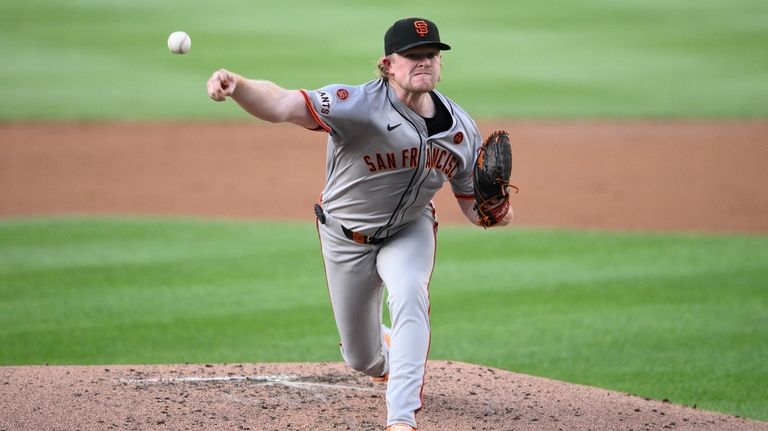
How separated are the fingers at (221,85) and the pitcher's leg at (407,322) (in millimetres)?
1259

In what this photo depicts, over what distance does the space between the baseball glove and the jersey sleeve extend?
63 cm

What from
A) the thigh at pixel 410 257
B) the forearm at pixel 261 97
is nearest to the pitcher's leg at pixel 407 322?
the thigh at pixel 410 257

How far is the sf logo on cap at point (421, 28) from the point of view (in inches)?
206

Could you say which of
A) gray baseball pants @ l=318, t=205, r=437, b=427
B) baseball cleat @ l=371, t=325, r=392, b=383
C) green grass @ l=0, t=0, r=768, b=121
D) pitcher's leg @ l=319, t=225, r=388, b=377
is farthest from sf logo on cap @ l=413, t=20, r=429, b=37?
green grass @ l=0, t=0, r=768, b=121

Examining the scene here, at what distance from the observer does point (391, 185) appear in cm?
542

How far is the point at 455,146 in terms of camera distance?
5516 mm

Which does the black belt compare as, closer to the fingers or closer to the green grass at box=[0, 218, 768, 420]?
the fingers

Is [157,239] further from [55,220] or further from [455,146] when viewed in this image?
[455,146]

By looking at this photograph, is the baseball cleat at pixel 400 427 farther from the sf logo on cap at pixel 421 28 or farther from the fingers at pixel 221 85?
the sf logo on cap at pixel 421 28

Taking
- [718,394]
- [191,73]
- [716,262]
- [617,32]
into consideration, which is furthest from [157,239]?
[617,32]

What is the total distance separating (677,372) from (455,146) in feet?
8.51

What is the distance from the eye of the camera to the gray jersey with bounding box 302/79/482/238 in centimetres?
521

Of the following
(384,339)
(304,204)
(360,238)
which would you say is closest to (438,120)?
(360,238)

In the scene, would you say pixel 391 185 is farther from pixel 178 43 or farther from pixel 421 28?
pixel 178 43
